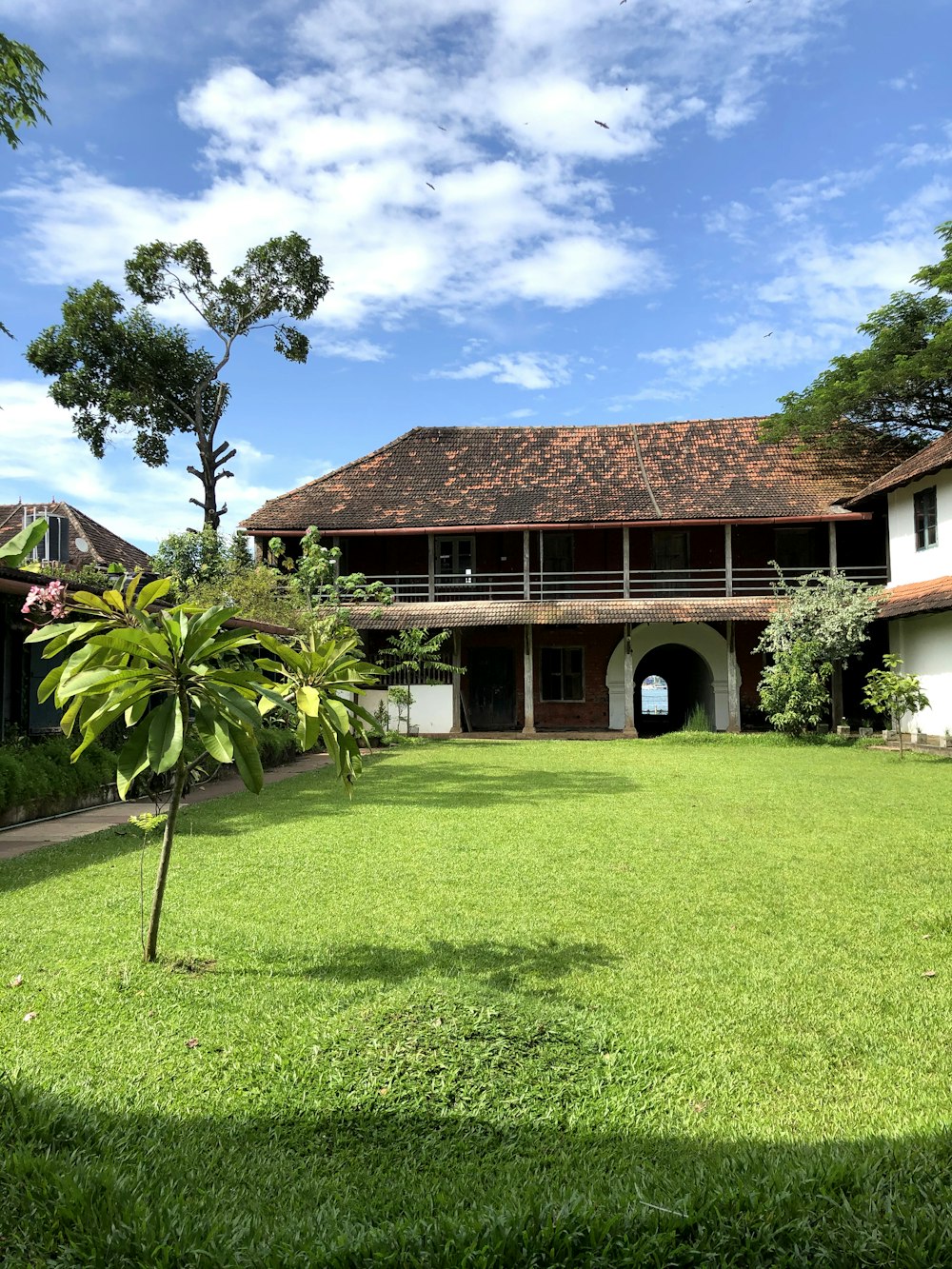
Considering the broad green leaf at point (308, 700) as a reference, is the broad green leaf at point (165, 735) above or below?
below

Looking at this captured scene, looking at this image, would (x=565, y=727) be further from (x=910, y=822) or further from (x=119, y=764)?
(x=119, y=764)

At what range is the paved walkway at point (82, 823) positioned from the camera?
24.1ft

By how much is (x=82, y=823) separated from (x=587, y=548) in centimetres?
1496

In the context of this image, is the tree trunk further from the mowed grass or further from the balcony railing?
the balcony railing

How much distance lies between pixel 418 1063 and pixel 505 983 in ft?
2.65

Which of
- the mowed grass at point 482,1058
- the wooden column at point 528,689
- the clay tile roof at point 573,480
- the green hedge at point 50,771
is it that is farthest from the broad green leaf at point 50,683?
the clay tile roof at point 573,480

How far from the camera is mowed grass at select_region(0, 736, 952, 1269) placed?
201 cm

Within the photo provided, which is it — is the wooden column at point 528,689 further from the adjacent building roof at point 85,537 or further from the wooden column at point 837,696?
the adjacent building roof at point 85,537

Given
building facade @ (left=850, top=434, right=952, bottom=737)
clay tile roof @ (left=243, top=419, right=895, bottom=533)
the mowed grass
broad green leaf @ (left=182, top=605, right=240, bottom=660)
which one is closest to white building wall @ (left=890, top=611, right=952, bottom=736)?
building facade @ (left=850, top=434, right=952, bottom=737)

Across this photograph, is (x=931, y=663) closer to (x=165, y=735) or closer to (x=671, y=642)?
(x=671, y=642)

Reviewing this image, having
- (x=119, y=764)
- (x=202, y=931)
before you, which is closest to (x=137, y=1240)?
(x=119, y=764)

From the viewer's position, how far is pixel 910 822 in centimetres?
766

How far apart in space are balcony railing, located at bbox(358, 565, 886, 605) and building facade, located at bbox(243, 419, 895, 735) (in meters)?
0.07

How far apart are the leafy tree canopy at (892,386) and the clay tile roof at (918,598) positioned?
16.3 feet
